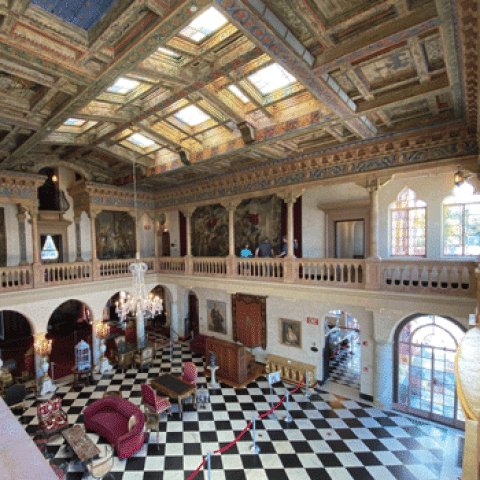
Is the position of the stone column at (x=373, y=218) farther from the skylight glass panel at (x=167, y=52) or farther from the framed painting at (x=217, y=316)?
the framed painting at (x=217, y=316)

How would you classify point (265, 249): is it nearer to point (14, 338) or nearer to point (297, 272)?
point (297, 272)

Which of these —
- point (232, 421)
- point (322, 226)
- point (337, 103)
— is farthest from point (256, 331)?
point (337, 103)

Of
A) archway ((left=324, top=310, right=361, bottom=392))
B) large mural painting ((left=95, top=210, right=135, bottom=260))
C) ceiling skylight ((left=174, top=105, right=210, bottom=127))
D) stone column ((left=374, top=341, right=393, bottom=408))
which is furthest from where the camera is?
large mural painting ((left=95, top=210, right=135, bottom=260))

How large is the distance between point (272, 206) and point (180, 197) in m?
4.55

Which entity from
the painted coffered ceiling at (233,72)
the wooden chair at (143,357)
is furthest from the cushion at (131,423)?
the painted coffered ceiling at (233,72)

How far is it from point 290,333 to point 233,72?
9.09 metres

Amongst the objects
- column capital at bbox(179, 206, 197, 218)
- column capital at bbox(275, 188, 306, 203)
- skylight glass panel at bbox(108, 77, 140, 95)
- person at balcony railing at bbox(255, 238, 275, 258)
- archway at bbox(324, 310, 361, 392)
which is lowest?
archway at bbox(324, 310, 361, 392)

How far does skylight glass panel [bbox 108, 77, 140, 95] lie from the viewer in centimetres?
687

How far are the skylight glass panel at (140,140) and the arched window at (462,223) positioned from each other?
9795 mm

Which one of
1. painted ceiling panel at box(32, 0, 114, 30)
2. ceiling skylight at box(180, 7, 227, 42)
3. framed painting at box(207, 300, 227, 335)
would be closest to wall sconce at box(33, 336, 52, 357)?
framed painting at box(207, 300, 227, 335)

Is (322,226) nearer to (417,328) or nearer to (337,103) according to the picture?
(417,328)

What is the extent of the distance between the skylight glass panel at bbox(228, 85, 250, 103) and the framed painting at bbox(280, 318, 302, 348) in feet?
26.1

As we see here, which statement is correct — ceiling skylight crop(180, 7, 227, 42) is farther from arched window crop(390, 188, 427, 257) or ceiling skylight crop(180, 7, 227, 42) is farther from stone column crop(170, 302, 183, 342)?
stone column crop(170, 302, 183, 342)

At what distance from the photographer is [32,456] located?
123 cm
